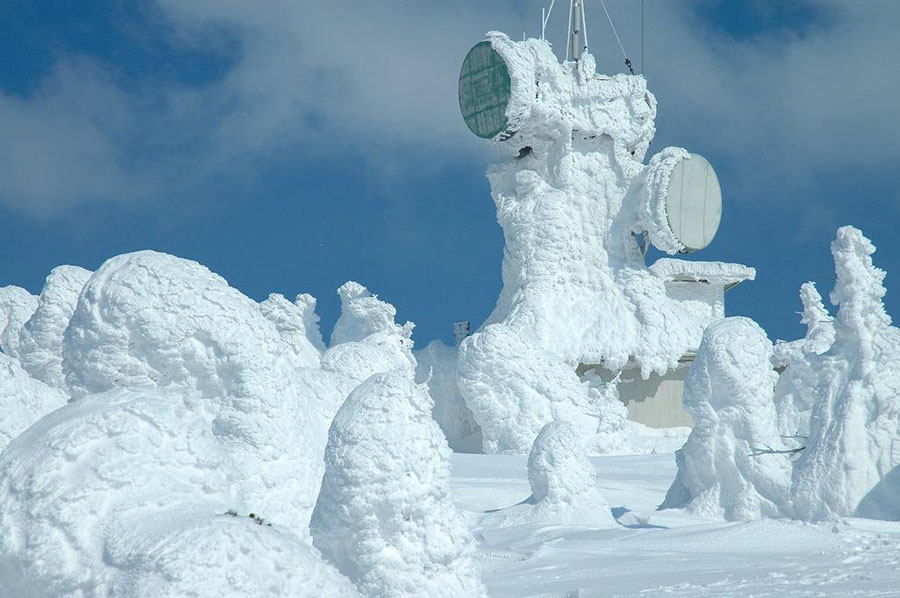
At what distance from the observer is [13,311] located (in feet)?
37.5

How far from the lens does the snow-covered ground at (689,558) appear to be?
5.50m

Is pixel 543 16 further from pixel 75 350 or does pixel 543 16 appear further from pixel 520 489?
pixel 75 350

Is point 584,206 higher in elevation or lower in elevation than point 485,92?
lower

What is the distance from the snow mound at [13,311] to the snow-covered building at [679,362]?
874 cm

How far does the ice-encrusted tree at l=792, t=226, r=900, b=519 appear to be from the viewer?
27.7ft

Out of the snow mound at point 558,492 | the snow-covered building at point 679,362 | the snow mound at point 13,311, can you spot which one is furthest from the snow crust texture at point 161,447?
the snow-covered building at point 679,362

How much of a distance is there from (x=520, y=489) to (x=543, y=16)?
1036 centimetres

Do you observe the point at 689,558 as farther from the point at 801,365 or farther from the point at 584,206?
the point at 584,206

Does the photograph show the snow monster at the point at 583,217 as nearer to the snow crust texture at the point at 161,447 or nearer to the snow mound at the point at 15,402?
the snow crust texture at the point at 161,447

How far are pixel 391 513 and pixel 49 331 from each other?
592 centimetres

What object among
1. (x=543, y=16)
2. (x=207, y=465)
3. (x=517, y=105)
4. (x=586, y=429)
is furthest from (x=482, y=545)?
(x=543, y=16)

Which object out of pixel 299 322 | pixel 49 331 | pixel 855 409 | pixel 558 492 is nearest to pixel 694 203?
pixel 299 322

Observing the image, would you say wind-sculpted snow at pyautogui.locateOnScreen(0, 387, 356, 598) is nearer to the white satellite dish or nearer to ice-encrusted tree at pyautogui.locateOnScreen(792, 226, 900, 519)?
ice-encrusted tree at pyautogui.locateOnScreen(792, 226, 900, 519)

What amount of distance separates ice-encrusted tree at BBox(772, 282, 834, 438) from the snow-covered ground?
2.22 meters
